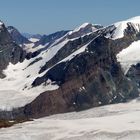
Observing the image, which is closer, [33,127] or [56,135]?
[56,135]

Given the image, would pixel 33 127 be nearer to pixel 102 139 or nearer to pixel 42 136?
pixel 42 136

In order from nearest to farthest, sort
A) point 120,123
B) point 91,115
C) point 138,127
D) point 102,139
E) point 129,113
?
point 102,139
point 138,127
point 120,123
point 129,113
point 91,115

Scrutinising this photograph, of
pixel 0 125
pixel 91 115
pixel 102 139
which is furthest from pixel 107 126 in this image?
pixel 91 115

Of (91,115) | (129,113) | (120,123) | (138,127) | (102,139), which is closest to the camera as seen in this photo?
(102,139)

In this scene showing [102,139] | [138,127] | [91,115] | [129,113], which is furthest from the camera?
[91,115]

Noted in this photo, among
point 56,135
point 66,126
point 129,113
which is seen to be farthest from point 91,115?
point 56,135

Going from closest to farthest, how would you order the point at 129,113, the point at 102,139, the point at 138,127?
the point at 102,139
the point at 138,127
the point at 129,113

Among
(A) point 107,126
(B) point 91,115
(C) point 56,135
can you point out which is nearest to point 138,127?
(A) point 107,126

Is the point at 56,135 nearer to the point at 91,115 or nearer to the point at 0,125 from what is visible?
the point at 0,125

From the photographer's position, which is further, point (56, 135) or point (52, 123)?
point (52, 123)
